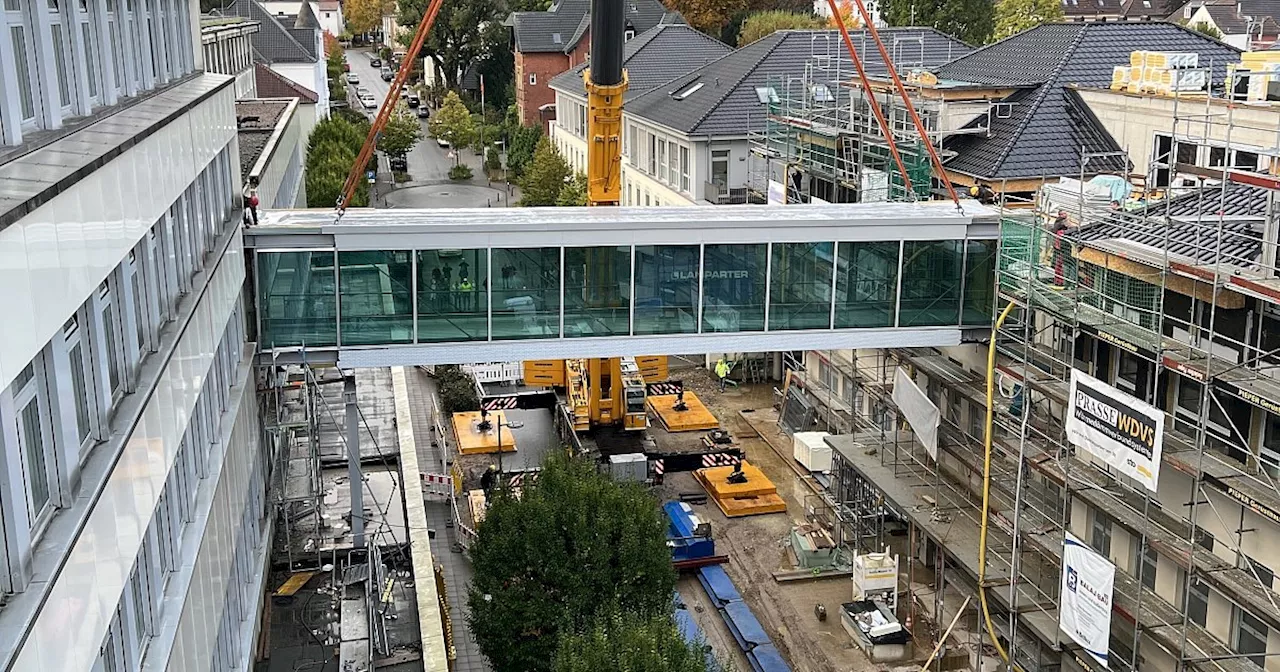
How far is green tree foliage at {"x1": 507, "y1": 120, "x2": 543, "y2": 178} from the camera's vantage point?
75.2m

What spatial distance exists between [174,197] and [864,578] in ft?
57.3

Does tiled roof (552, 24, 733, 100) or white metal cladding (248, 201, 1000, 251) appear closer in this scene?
white metal cladding (248, 201, 1000, 251)

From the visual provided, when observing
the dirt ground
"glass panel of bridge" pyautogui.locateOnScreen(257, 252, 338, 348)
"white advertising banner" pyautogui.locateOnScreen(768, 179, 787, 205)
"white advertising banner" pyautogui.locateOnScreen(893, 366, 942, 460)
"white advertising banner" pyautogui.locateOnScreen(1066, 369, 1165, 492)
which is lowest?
the dirt ground

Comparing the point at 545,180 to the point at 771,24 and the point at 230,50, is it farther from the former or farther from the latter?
the point at 771,24

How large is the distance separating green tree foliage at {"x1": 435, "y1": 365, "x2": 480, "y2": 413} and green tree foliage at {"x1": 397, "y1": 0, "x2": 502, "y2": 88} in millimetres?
58900

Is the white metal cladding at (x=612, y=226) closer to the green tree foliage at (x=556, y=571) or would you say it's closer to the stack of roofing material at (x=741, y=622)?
the green tree foliage at (x=556, y=571)

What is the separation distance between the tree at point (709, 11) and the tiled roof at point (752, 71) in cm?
4633

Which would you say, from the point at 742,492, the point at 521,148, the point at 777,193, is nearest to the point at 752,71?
the point at 777,193

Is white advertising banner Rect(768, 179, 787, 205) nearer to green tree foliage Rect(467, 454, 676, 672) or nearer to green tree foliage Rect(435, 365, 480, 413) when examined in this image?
green tree foliage Rect(435, 365, 480, 413)

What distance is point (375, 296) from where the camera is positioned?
846 inches

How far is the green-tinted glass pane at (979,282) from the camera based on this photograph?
2322 centimetres

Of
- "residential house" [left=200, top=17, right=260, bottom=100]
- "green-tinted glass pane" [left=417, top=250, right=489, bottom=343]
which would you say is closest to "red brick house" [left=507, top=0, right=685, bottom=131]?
"residential house" [left=200, top=17, right=260, bottom=100]

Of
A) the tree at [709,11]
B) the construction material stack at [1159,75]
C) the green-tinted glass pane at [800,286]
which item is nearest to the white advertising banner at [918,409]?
the green-tinted glass pane at [800,286]

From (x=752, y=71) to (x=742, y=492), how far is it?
61.7 ft
